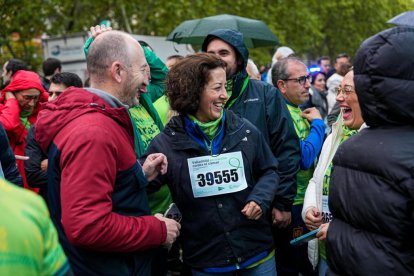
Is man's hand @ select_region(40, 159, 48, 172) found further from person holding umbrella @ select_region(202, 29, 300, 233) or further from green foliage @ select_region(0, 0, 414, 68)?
green foliage @ select_region(0, 0, 414, 68)

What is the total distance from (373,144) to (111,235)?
1.13m

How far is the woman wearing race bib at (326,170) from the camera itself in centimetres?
314

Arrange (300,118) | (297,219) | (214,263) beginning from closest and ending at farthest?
(214,263) → (297,219) → (300,118)

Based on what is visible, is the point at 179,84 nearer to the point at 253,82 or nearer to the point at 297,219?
the point at 253,82

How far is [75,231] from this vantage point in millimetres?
2150

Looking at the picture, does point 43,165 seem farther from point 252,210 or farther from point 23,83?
point 252,210

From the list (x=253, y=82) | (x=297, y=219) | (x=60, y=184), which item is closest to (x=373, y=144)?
(x=60, y=184)

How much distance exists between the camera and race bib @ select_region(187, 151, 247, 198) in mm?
2902

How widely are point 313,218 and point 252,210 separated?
50 centimetres

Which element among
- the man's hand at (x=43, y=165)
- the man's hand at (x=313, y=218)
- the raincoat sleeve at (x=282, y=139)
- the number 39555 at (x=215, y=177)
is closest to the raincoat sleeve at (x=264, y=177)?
the number 39555 at (x=215, y=177)

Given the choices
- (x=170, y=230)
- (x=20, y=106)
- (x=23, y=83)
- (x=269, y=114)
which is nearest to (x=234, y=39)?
(x=269, y=114)

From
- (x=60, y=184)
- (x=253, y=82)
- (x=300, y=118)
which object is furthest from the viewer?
(x=300, y=118)

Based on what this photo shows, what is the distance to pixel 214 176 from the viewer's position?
291 centimetres

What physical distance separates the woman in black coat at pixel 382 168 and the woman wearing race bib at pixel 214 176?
0.83m
